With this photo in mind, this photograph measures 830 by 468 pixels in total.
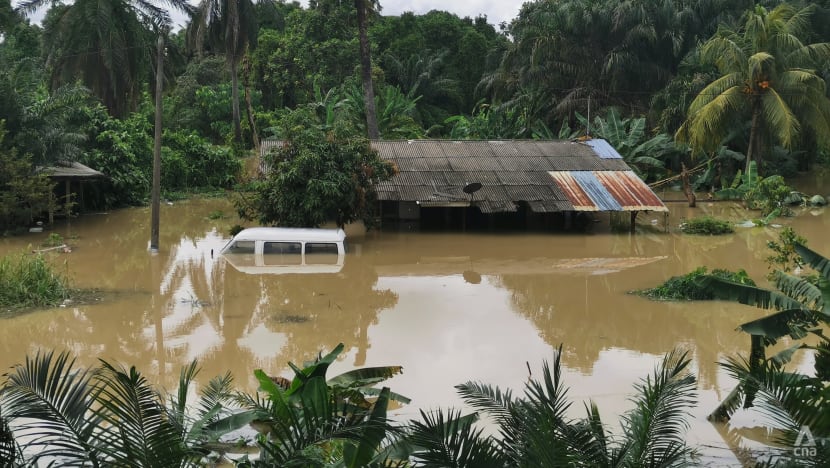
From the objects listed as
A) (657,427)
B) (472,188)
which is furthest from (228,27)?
(657,427)

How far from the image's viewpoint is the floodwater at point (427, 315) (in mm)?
9844

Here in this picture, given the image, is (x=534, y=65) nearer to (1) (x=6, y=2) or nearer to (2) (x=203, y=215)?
(2) (x=203, y=215)

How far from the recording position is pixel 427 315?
12.8m

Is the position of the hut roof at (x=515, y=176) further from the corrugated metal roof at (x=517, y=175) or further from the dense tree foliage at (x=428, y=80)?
the dense tree foliage at (x=428, y=80)

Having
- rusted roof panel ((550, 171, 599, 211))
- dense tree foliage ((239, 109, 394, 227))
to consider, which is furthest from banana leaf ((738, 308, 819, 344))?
rusted roof panel ((550, 171, 599, 211))

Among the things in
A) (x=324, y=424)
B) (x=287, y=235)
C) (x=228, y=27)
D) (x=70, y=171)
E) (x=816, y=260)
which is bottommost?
(x=324, y=424)

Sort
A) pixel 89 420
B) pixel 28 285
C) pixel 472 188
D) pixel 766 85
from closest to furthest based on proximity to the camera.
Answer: pixel 89 420 → pixel 28 285 → pixel 472 188 → pixel 766 85

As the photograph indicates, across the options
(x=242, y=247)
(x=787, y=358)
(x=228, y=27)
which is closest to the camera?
(x=787, y=358)

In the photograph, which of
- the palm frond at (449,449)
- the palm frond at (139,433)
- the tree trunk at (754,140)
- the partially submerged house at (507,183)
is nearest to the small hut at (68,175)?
the partially submerged house at (507,183)

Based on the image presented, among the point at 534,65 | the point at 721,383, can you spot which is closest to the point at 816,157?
the point at 534,65

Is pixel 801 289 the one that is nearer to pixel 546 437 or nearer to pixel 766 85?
pixel 546 437

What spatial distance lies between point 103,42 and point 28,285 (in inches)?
658

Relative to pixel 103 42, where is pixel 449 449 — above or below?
below

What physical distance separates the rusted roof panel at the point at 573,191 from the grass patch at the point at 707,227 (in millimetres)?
3267
